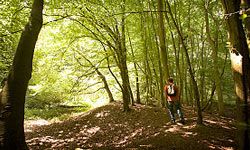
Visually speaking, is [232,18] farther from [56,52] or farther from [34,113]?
[34,113]

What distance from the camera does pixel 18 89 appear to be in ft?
22.7

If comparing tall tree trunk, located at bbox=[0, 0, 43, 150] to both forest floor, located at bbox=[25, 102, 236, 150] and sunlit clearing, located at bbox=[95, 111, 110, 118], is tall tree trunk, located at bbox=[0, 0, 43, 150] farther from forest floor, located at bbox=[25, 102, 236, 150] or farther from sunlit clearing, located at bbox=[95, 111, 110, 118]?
sunlit clearing, located at bbox=[95, 111, 110, 118]

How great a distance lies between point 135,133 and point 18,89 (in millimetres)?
5627

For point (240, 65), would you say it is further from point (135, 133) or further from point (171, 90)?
point (135, 133)

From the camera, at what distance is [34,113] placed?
21500mm

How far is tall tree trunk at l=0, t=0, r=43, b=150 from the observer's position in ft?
21.9

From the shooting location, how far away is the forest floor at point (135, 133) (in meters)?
7.80

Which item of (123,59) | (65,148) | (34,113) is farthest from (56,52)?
(34,113)

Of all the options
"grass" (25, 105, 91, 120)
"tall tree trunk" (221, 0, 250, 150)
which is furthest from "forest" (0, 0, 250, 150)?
"grass" (25, 105, 91, 120)

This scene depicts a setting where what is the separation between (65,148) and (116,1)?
716cm

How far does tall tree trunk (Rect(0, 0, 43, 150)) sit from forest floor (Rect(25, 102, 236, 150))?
2.34 m


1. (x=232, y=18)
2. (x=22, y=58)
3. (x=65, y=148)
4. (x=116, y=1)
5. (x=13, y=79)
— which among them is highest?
(x=116, y=1)

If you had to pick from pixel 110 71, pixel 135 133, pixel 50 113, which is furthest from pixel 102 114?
pixel 50 113

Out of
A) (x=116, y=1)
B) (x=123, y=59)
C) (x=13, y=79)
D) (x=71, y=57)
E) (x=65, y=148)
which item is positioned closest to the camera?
(x=13, y=79)
